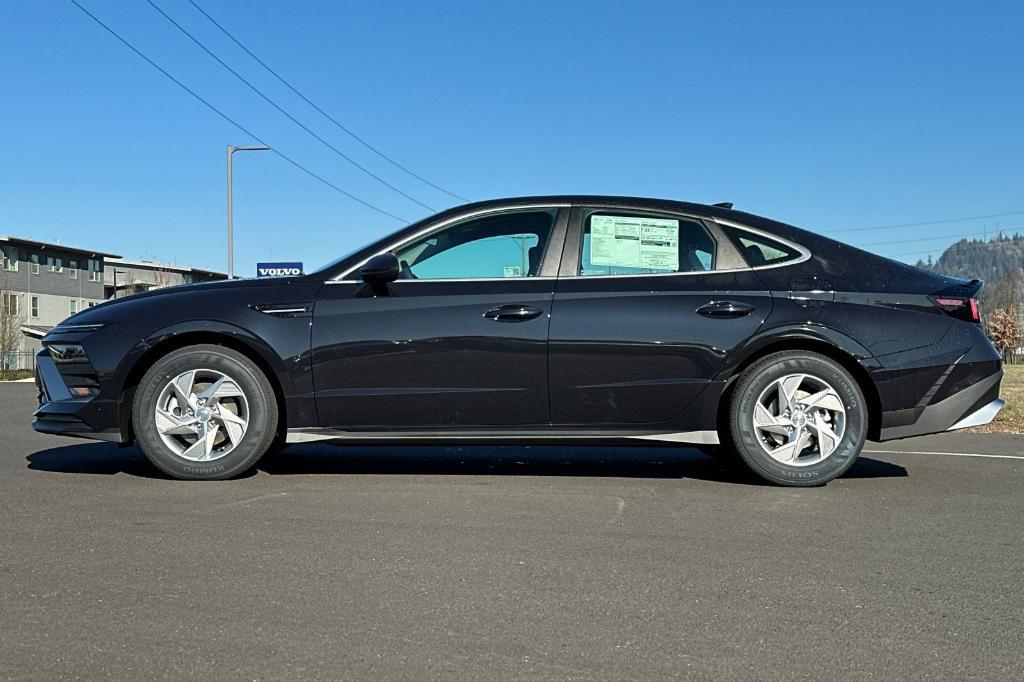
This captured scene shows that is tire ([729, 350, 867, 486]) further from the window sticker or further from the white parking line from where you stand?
the white parking line

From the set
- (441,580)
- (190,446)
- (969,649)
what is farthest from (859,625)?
(190,446)

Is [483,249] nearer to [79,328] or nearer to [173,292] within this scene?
[173,292]

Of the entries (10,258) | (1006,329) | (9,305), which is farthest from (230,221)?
(1006,329)

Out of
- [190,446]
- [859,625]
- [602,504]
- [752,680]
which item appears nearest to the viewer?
[752,680]

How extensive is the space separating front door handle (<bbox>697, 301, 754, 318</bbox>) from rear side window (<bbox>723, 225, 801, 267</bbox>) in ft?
0.99

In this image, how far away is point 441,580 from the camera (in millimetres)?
→ 3207

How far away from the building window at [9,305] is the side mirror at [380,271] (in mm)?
50462

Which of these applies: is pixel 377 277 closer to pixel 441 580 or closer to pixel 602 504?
pixel 602 504

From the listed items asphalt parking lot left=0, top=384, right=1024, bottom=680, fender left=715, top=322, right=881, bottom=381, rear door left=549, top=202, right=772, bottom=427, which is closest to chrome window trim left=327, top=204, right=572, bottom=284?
rear door left=549, top=202, right=772, bottom=427

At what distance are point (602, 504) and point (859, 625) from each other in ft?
5.91

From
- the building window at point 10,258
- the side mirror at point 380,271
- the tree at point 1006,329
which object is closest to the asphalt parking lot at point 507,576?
the side mirror at point 380,271

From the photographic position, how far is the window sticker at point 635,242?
530 centimetres

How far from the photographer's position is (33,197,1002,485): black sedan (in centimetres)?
506

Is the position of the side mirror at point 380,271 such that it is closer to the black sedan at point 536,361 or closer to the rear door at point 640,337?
the black sedan at point 536,361
